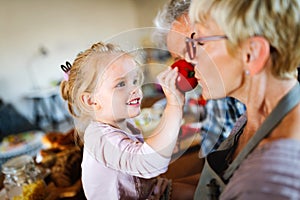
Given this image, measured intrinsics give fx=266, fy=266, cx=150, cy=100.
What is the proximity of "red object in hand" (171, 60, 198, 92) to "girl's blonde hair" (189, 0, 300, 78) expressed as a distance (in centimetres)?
9

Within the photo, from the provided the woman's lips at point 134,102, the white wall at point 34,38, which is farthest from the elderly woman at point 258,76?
the white wall at point 34,38

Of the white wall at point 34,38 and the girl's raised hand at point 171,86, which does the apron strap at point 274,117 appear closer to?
the girl's raised hand at point 171,86

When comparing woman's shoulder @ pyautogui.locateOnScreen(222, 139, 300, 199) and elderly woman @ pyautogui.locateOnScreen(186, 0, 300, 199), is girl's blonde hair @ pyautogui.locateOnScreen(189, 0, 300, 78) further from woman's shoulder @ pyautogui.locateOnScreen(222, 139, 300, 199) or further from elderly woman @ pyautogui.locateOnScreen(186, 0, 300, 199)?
woman's shoulder @ pyautogui.locateOnScreen(222, 139, 300, 199)

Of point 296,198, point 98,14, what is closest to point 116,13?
point 98,14

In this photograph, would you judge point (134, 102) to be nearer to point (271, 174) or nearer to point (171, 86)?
point (171, 86)

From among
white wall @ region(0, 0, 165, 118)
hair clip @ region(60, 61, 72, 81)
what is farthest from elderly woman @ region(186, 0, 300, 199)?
white wall @ region(0, 0, 165, 118)

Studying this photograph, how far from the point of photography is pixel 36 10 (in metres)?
3.53

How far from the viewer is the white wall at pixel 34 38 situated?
11.0ft

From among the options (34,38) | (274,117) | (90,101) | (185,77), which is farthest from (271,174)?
(34,38)

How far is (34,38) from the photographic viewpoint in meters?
3.57

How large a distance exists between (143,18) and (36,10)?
211 centimetres

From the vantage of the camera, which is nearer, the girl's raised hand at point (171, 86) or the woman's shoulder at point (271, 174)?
the woman's shoulder at point (271, 174)

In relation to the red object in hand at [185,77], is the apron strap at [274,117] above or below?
below

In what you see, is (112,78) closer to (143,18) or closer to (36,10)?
(36,10)
